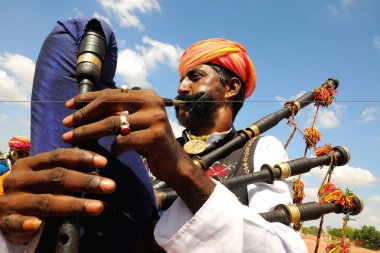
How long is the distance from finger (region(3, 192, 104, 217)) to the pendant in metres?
1.99

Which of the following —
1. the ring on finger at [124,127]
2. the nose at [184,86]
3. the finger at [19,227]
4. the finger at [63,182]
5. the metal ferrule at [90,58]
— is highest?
the nose at [184,86]

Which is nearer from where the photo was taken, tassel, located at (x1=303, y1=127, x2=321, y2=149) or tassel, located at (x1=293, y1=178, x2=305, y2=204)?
tassel, located at (x1=293, y1=178, x2=305, y2=204)

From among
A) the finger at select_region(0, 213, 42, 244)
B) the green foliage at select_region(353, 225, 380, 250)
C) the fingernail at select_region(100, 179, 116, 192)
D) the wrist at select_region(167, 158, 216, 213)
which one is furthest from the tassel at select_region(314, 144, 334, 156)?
the green foliage at select_region(353, 225, 380, 250)

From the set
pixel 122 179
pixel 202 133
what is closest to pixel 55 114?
pixel 122 179

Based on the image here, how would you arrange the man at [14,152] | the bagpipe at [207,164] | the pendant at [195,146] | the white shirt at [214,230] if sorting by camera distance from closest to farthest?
the bagpipe at [207,164]
the white shirt at [214,230]
the pendant at [195,146]
the man at [14,152]

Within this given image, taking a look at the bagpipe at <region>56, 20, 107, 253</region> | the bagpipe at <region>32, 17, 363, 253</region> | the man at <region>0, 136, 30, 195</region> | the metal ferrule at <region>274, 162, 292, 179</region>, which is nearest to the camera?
the bagpipe at <region>56, 20, 107, 253</region>

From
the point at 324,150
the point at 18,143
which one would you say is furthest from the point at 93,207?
the point at 18,143

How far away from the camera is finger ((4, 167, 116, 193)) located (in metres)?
0.99

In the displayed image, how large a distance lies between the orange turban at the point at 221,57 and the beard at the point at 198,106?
0.42 meters

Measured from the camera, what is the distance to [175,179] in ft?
3.85

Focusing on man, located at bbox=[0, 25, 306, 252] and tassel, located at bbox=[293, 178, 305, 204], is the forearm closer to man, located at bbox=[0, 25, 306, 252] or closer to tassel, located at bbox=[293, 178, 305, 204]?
man, located at bbox=[0, 25, 306, 252]

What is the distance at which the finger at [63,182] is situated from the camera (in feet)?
3.23

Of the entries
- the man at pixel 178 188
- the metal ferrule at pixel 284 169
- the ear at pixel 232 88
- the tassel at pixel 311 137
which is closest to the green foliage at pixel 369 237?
the tassel at pixel 311 137

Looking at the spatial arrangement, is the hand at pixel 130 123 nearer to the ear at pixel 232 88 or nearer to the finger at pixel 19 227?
the finger at pixel 19 227
